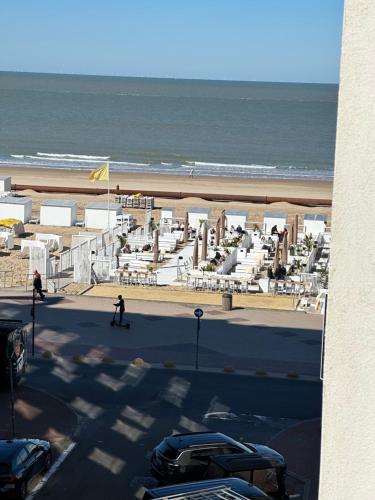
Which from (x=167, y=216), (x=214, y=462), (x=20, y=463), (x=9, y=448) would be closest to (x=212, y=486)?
(x=214, y=462)

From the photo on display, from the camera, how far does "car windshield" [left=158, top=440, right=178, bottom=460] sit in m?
12.1

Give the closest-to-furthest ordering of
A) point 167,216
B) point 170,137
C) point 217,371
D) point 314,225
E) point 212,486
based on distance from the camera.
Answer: point 212,486 < point 217,371 < point 314,225 < point 167,216 < point 170,137

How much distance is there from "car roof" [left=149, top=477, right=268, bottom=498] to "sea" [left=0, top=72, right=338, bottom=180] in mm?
61764

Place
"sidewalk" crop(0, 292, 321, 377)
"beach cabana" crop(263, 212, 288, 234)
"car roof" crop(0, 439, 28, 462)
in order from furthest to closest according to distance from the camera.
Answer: "beach cabana" crop(263, 212, 288, 234)
"sidewalk" crop(0, 292, 321, 377)
"car roof" crop(0, 439, 28, 462)

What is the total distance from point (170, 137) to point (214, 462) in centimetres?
9529

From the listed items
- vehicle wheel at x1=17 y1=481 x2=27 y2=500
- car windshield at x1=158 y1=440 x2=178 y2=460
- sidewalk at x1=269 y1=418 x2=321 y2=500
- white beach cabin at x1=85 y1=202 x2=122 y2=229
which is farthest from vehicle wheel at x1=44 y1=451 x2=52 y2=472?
white beach cabin at x1=85 y1=202 x2=122 y2=229

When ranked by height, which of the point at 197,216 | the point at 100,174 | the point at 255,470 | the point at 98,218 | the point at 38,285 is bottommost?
the point at 255,470

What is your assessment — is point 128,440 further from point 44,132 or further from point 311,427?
point 44,132

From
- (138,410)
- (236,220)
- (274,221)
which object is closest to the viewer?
(138,410)

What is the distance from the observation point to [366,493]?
321 cm

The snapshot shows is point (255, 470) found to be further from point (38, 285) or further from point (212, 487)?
point (38, 285)

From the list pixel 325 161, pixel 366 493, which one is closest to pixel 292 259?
pixel 366 493

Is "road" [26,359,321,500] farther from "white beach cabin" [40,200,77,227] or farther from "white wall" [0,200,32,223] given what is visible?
"white beach cabin" [40,200,77,227]

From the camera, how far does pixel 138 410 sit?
15.7 meters
